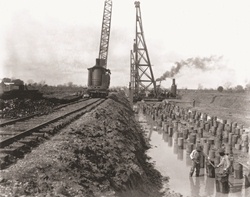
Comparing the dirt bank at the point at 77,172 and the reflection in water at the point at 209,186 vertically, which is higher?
the dirt bank at the point at 77,172

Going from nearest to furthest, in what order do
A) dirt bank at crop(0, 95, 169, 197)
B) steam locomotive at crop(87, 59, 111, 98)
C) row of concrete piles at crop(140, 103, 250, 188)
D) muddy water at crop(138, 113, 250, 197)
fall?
1. dirt bank at crop(0, 95, 169, 197)
2. muddy water at crop(138, 113, 250, 197)
3. row of concrete piles at crop(140, 103, 250, 188)
4. steam locomotive at crop(87, 59, 111, 98)

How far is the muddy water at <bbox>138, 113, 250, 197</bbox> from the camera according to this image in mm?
7391

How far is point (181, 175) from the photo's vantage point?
876cm

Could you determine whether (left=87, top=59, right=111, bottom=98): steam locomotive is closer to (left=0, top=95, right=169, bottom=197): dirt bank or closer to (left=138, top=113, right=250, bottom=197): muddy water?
(left=138, top=113, right=250, bottom=197): muddy water

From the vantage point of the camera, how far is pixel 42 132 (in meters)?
8.36

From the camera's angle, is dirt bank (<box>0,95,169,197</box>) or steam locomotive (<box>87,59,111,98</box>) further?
steam locomotive (<box>87,59,111,98</box>)

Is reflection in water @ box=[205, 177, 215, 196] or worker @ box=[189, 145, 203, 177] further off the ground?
worker @ box=[189, 145, 203, 177]

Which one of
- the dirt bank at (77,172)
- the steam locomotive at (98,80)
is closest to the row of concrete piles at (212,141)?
the dirt bank at (77,172)

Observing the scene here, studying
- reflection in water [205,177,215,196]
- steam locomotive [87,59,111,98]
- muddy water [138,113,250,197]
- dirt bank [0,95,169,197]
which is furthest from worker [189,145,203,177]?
steam locomotive [87,59,111,98]

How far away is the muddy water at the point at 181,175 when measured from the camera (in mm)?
7391

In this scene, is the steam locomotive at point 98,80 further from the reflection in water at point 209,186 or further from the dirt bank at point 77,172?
the reflection in water at point 209,186

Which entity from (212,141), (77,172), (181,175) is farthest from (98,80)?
(77,172)

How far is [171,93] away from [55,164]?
3958 cm

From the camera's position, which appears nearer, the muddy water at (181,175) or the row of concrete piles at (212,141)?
the muddy water at (181,175)
